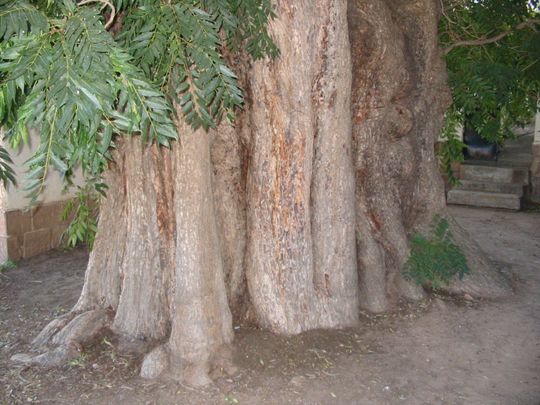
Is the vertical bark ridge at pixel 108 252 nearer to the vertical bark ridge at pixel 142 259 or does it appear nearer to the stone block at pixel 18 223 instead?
the vertical bark ridge at pixel 142 259

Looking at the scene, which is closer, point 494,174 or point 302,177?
point 302,177

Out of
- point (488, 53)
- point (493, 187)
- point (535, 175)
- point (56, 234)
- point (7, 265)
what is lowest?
point (7, 265)

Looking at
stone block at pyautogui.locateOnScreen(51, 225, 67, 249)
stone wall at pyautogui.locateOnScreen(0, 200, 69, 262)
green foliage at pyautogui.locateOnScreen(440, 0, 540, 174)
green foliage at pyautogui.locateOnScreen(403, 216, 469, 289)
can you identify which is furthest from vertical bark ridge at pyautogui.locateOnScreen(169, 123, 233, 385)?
stone block at pyautogui.locateOnScreen(51, 225, 67, 249)

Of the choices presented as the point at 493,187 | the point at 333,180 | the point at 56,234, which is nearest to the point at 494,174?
the point at 493,187

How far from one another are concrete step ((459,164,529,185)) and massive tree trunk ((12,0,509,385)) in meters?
7.47

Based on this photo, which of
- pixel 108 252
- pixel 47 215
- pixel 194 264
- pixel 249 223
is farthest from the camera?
pixel 47 215

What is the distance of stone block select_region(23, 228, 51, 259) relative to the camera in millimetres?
7887

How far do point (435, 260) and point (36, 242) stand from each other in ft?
16.8

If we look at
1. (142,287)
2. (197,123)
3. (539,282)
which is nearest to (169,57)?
(197,123)

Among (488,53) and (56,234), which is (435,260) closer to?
(488,53)

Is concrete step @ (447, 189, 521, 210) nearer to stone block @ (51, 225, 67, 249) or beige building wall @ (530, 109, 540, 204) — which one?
beige building wall @ (530, 109, 540, 204)

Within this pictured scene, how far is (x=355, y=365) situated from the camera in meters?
4.57

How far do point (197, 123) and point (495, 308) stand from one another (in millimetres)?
3820

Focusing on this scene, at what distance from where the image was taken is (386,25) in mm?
5527
